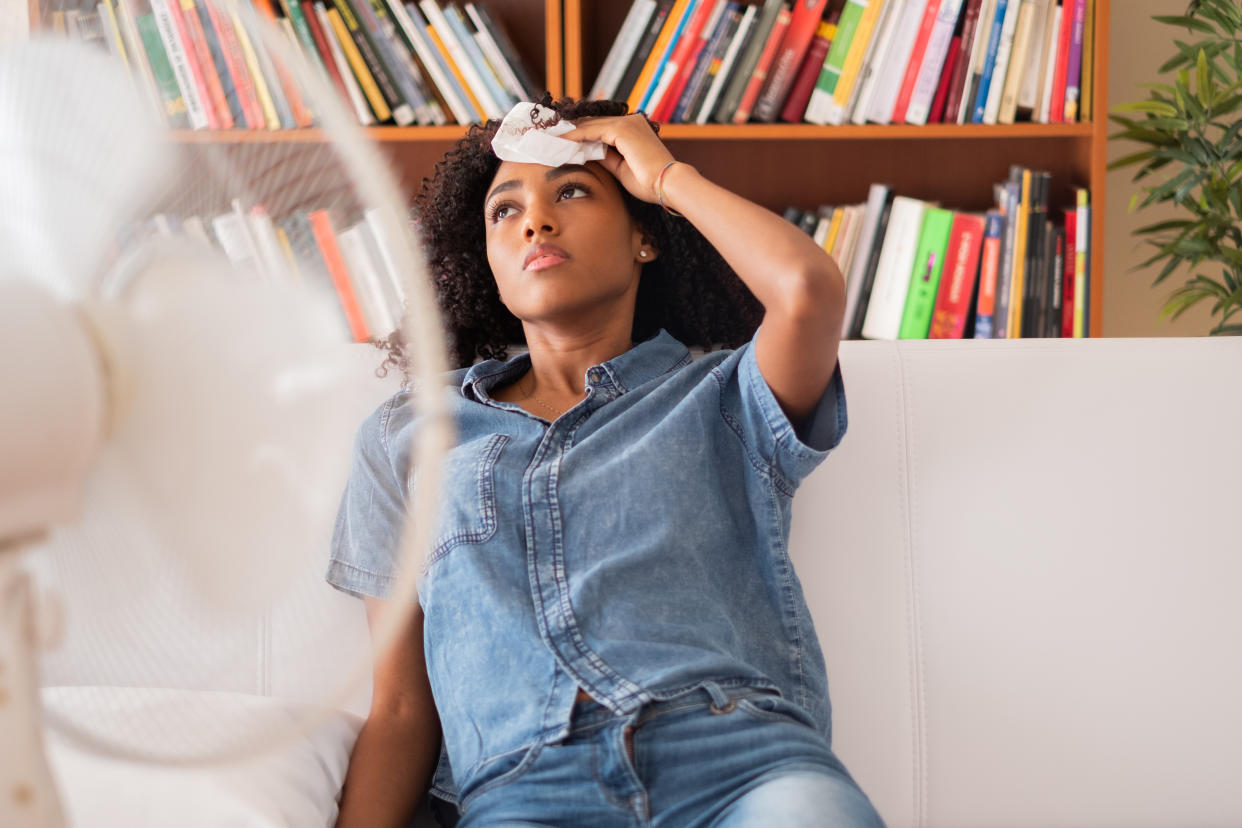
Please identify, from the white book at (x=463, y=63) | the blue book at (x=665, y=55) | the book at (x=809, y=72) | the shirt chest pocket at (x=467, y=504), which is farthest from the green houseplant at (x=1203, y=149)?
the shirt chest pocket at (x=467, y=504)

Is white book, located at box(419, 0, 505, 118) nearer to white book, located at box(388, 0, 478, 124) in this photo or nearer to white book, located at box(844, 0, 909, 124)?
white book, located at box(388, 0, 478, 124)

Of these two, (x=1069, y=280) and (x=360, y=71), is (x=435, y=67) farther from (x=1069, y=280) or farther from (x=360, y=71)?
(x=1069, y=280)

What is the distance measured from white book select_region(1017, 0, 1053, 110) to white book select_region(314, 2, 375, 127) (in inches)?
46.6

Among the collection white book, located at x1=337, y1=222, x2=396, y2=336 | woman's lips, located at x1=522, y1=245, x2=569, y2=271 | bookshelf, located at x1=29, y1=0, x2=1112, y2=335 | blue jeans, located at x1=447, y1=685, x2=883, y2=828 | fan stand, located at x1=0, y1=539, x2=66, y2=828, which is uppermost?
bookshelf, located at x1=29, y1=0, x2=1112, y2=335

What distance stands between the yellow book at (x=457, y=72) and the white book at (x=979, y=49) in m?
0.86

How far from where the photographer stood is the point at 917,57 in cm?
192

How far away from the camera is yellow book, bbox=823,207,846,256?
2014 mm

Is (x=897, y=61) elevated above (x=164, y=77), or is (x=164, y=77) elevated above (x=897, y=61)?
(x=897, y=61)

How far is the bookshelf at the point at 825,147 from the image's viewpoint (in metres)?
1.91

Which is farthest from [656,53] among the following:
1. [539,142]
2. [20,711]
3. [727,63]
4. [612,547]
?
[20,711]

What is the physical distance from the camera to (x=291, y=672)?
1.29ft

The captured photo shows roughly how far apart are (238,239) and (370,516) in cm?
47

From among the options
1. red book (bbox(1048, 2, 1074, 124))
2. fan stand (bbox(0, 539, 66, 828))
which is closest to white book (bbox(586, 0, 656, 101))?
red book (bbox(1048, 2, 1074, 124))

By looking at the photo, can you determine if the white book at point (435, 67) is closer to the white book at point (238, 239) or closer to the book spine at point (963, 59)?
the book spine at point (963, 59)
